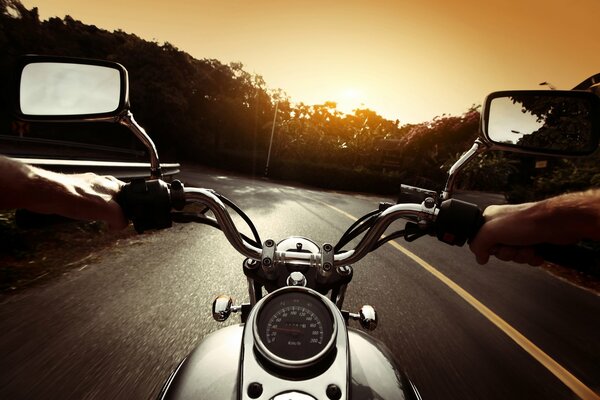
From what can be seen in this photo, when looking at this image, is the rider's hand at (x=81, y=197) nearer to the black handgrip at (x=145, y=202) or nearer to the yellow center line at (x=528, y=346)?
the black handgrip at (x=145, y=202)

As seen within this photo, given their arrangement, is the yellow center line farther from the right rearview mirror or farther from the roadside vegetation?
the roadside vegetation

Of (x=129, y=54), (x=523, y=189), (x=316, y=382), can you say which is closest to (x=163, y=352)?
(x=316, y=382)

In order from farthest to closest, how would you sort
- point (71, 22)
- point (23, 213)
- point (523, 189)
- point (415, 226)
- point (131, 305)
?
point (71, 22), point (523, 189), point (23, 213), point (131, 305), point (415, 226)

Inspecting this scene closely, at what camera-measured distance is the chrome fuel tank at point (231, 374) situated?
1.04 m

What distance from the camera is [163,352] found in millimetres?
2549

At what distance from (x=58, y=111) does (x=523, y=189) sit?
12580 millimetres

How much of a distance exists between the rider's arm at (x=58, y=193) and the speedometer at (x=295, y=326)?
60 cm

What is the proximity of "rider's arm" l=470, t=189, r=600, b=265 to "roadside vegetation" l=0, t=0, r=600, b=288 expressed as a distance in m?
21.7

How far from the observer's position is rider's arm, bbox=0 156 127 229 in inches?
36.3

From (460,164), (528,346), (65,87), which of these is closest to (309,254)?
(460,164)

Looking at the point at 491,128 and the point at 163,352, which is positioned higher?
the point at 491,128

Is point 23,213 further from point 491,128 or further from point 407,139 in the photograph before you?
point 407,139

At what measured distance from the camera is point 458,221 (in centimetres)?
115

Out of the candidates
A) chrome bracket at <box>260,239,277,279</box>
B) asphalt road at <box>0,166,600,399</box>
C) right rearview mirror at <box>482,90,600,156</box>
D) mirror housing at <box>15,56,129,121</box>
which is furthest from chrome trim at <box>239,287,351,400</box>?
asphalt road at <box>0,166,600,399</box>
